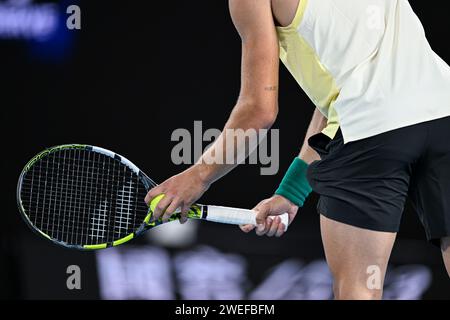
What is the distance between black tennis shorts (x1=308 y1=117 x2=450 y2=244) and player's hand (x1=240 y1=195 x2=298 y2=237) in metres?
0.44

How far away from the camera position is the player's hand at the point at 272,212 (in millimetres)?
2652

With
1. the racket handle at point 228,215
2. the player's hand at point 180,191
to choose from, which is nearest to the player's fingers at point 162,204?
the player's hand at point 180,191

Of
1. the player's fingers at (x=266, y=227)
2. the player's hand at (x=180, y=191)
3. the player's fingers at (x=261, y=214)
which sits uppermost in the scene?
the player's hand at (x=180, y=191)

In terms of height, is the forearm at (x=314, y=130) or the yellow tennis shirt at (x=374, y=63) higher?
the yellow tennis shirt at (x=374, y=63)

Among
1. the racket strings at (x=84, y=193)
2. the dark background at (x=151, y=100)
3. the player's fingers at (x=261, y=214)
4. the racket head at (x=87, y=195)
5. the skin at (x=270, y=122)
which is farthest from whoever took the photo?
the dark background at (x=151, y=100)

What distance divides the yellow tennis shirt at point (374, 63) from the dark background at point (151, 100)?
184 cm

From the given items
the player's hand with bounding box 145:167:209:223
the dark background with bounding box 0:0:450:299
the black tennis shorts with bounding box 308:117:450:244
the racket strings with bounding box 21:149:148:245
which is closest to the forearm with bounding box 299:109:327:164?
the black tennis shorts with bounding box 308:117:450:244

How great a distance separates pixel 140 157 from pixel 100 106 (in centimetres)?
31

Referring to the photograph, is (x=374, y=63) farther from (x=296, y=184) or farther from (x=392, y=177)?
(x=296, y=184)

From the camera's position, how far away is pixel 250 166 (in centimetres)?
405

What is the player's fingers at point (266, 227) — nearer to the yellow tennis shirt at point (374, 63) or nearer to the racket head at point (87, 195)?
the racket head at point (87, 195)

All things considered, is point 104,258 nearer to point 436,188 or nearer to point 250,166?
point 250,166

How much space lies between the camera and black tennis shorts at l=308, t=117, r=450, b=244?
2.16 m
